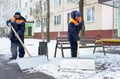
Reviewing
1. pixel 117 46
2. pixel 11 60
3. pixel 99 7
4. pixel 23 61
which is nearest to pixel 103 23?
pixel 99 7

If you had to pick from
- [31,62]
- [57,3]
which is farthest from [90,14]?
[31,62]

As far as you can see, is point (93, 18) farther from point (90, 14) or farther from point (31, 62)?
point (31, 62)

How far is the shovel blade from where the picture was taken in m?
8.62

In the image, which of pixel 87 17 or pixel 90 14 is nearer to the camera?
pixel 90 14

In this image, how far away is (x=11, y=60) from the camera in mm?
11016

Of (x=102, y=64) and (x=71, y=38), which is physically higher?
(x=71, y=38)

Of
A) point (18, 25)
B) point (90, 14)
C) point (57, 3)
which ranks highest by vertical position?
point (57, 3)

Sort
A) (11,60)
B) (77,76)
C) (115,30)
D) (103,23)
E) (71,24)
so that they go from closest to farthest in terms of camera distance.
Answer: (77,76), (71,24), (11,60), (115,30), (103,23)

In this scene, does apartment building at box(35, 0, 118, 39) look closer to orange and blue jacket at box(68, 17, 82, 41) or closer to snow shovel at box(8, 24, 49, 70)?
orange and blue jacket at box(68, 17, 82, 41)

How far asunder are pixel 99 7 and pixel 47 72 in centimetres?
2057

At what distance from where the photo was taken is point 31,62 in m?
8.94

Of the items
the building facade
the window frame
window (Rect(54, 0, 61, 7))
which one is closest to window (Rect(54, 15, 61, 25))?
the building facade

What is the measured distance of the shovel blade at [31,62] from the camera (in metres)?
8.62

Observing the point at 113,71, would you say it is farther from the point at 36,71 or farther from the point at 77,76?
the point at 36,71
